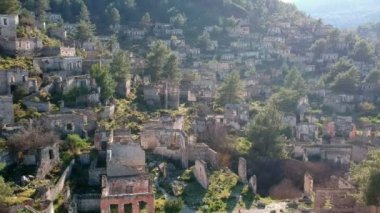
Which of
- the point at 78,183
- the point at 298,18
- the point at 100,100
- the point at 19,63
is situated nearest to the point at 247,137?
the point at 100,100

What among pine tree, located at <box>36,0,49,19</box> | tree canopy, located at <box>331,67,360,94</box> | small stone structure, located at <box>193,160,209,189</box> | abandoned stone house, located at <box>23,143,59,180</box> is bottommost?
small stone structure, located at <box>193,160,209,189</box>

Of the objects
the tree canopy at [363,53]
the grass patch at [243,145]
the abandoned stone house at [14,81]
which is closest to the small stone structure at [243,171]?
the grass patch at [243,145]

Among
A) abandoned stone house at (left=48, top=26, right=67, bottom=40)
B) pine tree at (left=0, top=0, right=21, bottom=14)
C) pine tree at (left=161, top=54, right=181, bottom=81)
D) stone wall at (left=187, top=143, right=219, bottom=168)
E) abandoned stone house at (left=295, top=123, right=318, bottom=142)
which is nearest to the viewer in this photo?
stone wall at (left=187, top=143, right=219, bottom=168)

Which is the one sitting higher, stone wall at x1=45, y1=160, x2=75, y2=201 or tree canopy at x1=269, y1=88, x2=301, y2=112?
tree canopy at x1=269, y1=88, x2=301, y2=112

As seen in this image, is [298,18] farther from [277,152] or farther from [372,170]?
[372,170]

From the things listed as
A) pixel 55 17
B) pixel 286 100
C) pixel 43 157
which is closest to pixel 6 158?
pixel 43 157

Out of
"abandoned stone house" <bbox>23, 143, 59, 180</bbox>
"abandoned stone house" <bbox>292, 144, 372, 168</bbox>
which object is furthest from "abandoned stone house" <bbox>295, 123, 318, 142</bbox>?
"abandoned stone house" <bbox>23, 143, 59, 180</bbox>

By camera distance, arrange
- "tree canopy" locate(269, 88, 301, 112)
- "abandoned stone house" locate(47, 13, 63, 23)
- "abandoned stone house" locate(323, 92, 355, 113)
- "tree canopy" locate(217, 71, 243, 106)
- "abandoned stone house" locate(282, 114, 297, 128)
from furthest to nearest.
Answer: "abandoned stone house" locate(47, 13, 63, 23) < "abandoned stone house" locate(323, 92, 355, 113) < "tree canopy" locate(269, 88, 301, 112) < "tree canopy" locate(217, 71, 243, 106) < "abandoned stone house" locate(282, 114, 297, 128)

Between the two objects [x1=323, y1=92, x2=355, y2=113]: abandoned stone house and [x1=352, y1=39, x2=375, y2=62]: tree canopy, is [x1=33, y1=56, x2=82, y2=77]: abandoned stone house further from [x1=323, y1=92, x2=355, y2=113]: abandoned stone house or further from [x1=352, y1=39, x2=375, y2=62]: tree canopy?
[x1=352, y1=39, x2=375, y2=62]: tree canopy
